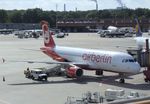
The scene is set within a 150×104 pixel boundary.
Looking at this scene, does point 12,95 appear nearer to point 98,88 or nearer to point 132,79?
point 98,88

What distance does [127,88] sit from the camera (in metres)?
40.5

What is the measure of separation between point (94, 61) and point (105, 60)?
85.0 inches

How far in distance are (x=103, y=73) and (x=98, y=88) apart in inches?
441

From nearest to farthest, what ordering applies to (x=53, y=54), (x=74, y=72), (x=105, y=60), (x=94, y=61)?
(x=105, y=60), (x=74, y=72), (x=94, y=61), (x=53, y=54)

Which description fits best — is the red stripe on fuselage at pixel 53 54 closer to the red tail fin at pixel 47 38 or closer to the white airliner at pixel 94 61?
the white airliner at pixel 94 61

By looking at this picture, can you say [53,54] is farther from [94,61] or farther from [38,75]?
[94,61]

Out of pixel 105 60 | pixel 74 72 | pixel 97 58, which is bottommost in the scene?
pixel 74 72

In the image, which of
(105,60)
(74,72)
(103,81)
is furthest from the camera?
(103,81)

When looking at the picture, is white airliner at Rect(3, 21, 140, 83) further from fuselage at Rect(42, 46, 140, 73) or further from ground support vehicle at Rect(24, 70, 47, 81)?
ground support vehicle at Rect(24, 70, 47, 81)

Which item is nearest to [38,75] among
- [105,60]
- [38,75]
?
[38,75]

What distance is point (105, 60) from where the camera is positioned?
148 feet

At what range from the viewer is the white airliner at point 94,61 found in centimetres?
4350

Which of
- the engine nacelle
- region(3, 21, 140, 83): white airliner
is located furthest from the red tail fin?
the engine nacelle

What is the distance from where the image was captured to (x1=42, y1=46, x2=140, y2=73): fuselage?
4338cm
